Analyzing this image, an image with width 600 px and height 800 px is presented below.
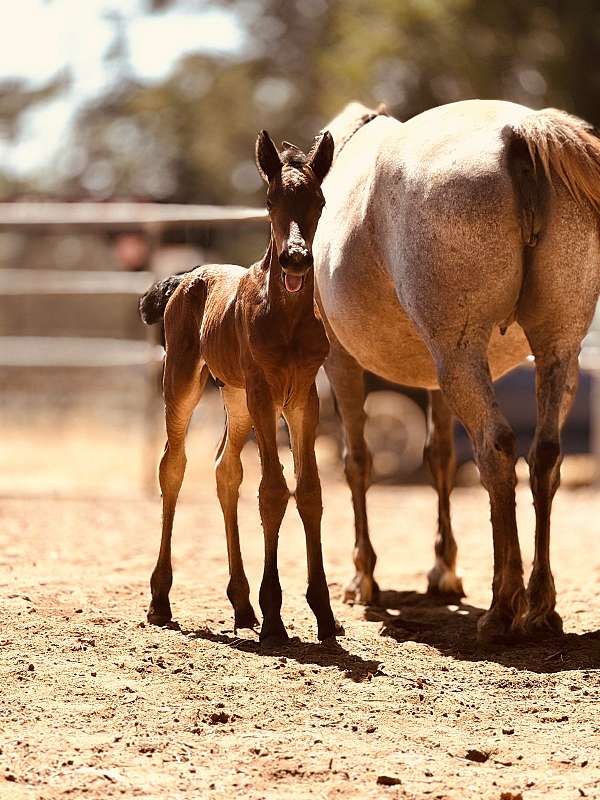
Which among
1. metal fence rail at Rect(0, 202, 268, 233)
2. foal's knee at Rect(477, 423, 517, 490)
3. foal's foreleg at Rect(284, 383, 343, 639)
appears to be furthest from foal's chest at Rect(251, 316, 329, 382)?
metal fence rail at Rect(0, 202, 268, 233)

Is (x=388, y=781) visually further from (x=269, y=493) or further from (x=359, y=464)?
(x=359, y=464)

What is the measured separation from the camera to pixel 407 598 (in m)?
6.02

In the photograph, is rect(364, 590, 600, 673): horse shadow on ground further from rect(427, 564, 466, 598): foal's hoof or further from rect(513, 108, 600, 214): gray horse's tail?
rect(513, 108, 600, 214): gray horse's tail

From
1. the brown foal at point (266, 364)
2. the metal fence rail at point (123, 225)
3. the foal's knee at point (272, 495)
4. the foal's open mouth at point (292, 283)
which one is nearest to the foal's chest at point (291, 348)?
the brown foal at point (266, 364)

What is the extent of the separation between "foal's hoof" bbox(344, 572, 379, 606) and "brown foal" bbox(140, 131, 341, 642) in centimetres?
104

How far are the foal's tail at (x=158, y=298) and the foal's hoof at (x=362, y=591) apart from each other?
1597 millimetres

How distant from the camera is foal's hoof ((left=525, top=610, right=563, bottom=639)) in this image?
475 cm

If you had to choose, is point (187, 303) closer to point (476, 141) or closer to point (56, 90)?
point (476, 141)

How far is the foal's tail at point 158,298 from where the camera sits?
524cm

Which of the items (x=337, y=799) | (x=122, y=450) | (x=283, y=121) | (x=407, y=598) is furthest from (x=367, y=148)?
(x=283, y=121)

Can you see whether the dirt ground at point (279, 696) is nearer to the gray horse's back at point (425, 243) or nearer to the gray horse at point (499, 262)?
the gray horse at point (499, 262)

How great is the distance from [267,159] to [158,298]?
3.88 feet

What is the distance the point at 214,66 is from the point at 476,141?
26056 millimetres

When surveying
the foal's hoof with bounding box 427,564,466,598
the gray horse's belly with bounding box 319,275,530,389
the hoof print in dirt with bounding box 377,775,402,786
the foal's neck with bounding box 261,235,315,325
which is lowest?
the foal's hoof with bounding box 427,564,466,598
